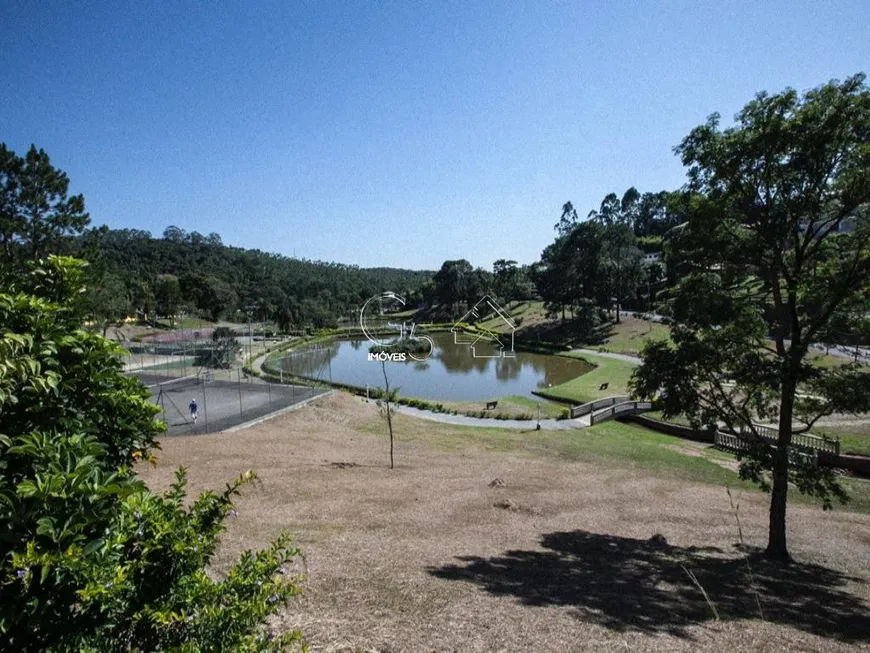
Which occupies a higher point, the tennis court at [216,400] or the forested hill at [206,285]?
the forested hill at [206,285]

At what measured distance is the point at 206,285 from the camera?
3912 inches

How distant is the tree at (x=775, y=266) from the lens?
916 cm

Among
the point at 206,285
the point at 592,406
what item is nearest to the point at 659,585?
the point at 592,406

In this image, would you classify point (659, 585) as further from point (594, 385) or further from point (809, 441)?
point (594, 385)

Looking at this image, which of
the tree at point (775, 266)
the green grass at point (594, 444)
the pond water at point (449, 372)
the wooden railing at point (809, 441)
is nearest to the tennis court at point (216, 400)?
the green grass at point (594, 444)

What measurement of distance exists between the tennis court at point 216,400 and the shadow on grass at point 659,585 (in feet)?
56.8

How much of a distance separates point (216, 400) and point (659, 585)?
27.3 meters

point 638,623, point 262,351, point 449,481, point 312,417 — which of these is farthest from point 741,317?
point 262,351

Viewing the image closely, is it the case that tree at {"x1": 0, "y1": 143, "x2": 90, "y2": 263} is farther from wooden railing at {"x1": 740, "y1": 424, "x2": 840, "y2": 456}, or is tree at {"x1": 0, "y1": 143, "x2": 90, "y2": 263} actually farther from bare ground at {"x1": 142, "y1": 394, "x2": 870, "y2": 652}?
wooden railing at {"x1": 740, "y1": 424, "x2": 840, "y2": 456}

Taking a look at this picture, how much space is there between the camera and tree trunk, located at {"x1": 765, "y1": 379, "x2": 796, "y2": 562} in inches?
387

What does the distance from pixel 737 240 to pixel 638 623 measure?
25.8 feet

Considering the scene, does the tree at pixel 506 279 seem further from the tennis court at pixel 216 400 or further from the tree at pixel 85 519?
the tree at pixel 85 519

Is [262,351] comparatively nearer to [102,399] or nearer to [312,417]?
[312,417]

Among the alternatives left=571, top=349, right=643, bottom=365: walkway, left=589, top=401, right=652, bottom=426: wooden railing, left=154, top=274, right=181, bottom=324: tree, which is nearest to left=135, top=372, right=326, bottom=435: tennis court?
left=589, top=401, right=652, bottom=426: wooden railing
